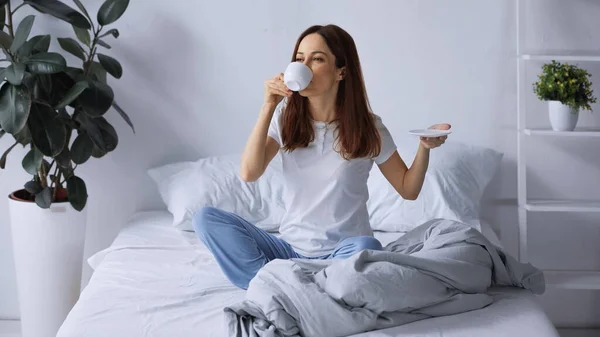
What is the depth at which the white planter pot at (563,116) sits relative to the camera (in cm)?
297

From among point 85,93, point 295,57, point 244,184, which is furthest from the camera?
point 244,184

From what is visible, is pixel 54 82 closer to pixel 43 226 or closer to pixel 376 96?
pixel 43 226

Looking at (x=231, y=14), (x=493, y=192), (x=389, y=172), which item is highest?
(x=231, y=14)

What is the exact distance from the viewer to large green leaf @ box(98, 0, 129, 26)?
2.96 metres

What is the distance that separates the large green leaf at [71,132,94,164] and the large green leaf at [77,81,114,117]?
0.13 m

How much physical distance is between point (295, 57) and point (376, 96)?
974mm

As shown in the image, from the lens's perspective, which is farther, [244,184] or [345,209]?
[244,184]

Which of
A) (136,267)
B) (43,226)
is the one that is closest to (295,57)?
(136,267)

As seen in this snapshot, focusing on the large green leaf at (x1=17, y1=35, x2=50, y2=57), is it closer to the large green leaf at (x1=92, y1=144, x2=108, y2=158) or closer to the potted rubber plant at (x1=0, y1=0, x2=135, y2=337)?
the potted rubber plant at (x1=0, y1=0, x2=135, y2=337)

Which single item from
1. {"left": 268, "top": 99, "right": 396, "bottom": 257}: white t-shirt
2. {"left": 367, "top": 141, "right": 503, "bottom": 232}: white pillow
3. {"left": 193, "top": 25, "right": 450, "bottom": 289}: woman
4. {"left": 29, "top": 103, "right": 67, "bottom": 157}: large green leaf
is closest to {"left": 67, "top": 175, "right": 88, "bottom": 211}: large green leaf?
{"left": 29, "top": 103, "right": 67, "bottom": 157}: large green leaf

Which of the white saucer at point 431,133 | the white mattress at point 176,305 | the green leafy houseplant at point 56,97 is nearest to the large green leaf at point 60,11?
the green leafy houseplant at point 56,97

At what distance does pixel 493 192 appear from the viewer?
327 cm

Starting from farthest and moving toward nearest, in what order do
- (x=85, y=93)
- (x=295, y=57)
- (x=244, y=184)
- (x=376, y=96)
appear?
(x=376, y=96), (x=244, y=184), (x=85, y=93), (x=295, y=57)

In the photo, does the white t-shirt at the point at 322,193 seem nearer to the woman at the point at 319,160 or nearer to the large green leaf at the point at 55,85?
the woman at the point at 319,160
